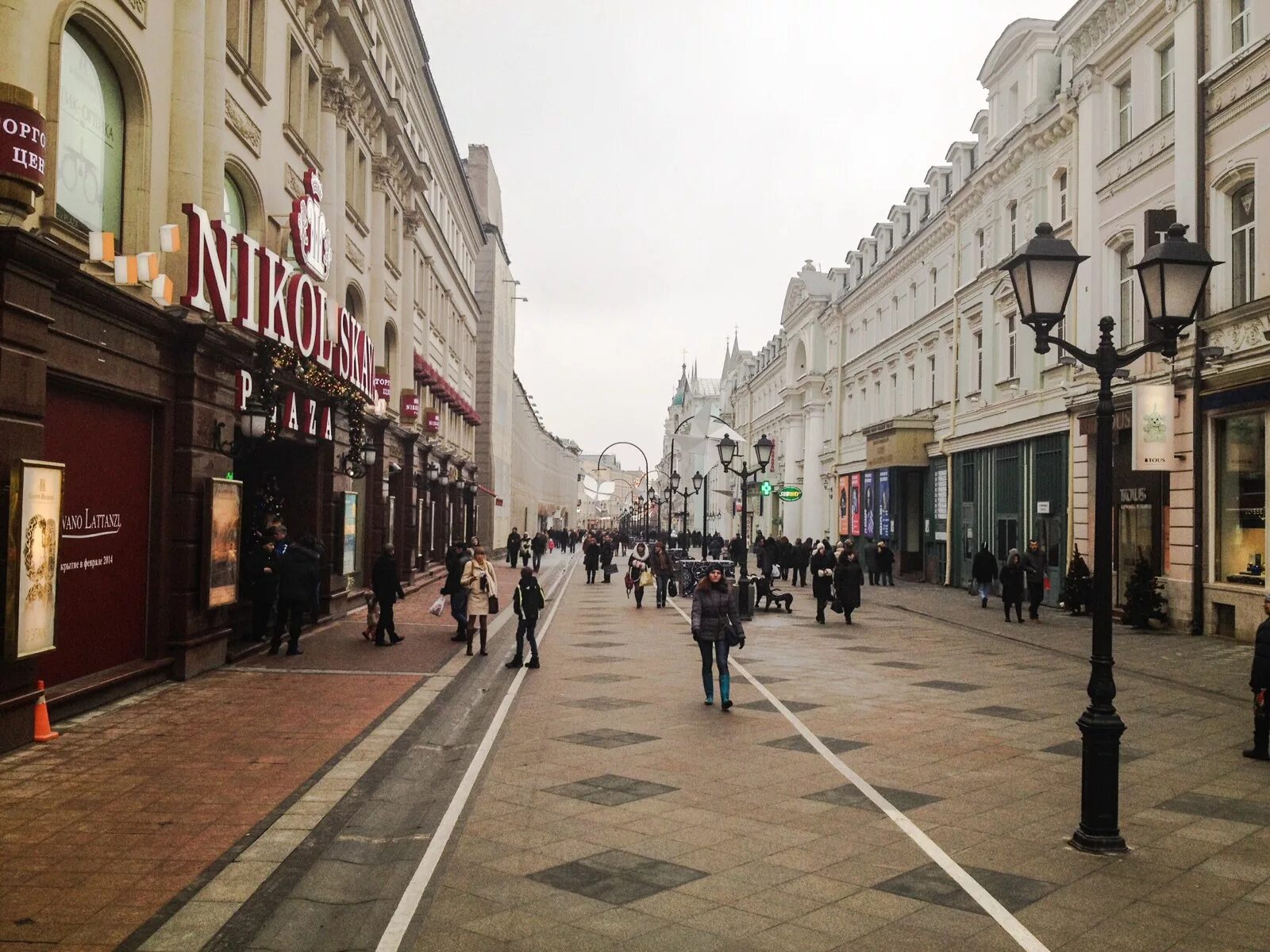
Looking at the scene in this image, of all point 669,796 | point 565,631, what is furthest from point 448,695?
point 565,631

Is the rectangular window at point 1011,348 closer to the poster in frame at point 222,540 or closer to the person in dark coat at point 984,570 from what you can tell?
the person in dark coat at point 984,570

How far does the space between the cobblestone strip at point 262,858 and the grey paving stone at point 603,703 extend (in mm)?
2226

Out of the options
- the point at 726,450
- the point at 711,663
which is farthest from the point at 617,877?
the point at 726,450

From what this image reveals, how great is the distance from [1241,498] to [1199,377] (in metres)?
2.35

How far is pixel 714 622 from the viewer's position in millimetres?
12430

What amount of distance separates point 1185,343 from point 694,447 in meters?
57.2

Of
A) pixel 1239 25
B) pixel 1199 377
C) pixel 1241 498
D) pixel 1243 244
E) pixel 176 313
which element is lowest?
pixel 1241 498

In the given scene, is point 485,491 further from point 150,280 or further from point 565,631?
point 150,280

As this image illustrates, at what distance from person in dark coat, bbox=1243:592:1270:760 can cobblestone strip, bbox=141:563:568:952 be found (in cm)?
758

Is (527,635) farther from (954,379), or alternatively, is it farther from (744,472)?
(954,379)

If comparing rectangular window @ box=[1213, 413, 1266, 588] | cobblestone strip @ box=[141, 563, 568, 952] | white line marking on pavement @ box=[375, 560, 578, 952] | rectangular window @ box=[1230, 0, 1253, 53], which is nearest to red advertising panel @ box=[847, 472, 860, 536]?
rectangular window @ box=[1213, 413, 1266, 588]

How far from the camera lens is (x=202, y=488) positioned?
13.6 meters

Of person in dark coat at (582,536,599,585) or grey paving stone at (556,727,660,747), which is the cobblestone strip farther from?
person in dark coat at (582,536,599,585)

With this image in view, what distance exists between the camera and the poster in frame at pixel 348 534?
22.0 meters
